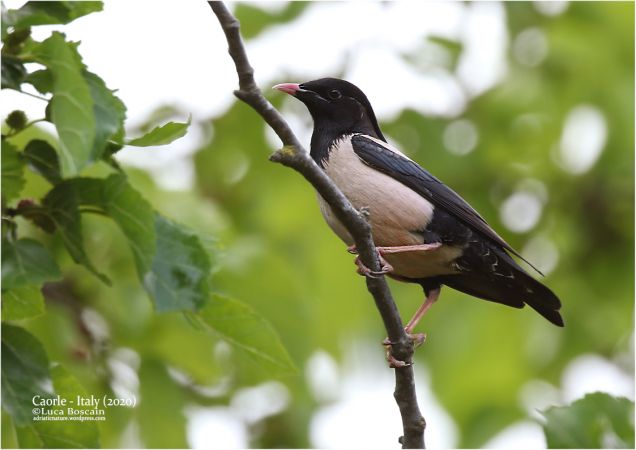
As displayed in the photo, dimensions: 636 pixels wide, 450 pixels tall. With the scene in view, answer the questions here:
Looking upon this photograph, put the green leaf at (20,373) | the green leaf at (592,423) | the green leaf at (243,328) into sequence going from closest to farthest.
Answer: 1. the green leaf at (20,373)
2. the green leaf at (243,328)
3. the green leaf at (592,423)

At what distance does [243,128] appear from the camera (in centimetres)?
984

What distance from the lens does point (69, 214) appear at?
3.79 meters

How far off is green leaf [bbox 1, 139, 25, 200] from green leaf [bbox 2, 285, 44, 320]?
416mm

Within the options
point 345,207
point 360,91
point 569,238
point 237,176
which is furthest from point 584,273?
point 345,207

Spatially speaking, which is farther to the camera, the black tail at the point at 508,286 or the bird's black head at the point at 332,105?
the bird's black head at the point at 332,105

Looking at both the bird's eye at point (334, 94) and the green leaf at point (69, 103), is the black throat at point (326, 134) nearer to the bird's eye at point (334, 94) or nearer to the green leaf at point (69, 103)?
the bird's eye at point (334, 94)

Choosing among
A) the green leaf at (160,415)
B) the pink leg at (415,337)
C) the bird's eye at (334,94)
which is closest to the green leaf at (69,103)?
the pink leg at (415,337)

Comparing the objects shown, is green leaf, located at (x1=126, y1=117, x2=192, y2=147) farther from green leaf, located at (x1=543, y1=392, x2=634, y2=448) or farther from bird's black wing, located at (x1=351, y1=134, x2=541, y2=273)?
bird's black wing, located at (x1=351, y1=134, x2=541, y2=273)

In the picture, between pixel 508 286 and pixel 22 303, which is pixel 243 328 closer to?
pixel 22 303

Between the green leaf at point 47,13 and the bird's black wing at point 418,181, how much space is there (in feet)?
8.16

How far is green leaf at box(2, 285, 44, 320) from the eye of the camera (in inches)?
154

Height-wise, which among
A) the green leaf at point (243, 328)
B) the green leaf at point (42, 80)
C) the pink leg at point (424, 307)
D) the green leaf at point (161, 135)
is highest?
the pink leg at point (424, 307)

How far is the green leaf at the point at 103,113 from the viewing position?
11.3 ft

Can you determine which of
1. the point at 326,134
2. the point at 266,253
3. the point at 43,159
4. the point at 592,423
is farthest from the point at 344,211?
the point at 266,253
